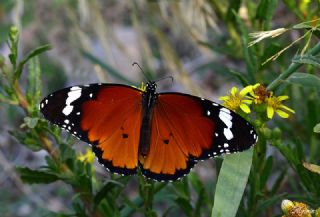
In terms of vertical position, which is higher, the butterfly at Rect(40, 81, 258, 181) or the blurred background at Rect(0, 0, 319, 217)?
the blurred background at Rect(0, 0, 319, 217)

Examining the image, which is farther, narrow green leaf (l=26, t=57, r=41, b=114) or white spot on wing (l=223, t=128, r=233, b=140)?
narrow green leaf (l=26, t=57, r=41, b=114)

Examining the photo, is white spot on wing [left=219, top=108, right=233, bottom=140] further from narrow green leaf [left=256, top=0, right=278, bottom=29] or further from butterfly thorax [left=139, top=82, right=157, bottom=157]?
narrow green leaf [left=256, top=0, right=278, bottom=29]

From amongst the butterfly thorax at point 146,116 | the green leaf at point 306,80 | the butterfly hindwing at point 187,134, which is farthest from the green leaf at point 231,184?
the butterfly thorax at point 146,116

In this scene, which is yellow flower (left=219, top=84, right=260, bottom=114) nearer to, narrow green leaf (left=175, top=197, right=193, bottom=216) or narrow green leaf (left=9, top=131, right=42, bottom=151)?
narrow green leaf (left=175, top=197, right=193, bottom=216)

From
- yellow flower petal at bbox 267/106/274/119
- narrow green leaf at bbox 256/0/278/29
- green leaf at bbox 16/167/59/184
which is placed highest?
narrow green leaf at bbox 256/0/278/29

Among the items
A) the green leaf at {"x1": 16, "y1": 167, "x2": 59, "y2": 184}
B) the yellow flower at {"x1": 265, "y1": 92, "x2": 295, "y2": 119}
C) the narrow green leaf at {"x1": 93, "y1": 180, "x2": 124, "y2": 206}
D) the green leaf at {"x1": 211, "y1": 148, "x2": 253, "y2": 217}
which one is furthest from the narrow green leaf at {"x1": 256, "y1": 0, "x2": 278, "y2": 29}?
the green leaf at {"x1": 16, "y1": 167, "x2": 59, "y2": 184}

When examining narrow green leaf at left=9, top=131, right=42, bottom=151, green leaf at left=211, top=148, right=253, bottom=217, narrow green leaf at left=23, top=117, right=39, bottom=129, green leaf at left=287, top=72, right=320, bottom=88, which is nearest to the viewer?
green leaf at left=211, top=148, right=253, bottom=217

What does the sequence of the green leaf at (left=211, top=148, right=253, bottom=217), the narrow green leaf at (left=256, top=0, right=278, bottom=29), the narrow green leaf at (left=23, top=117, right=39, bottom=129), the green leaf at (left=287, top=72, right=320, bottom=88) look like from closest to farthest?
the green leaf at (left=211, top=148, right=253, bottom=217)
the green leaf at (left=287, top=72, right=320, bottom=88)
the narrow green leaf at (left=23, top=117, right=39, bottom=129)
the narrow green leaf at (left=256, top=0, right=278, bottom=29)

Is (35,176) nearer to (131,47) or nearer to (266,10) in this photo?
(266,10)
